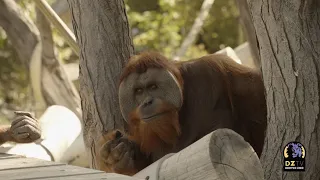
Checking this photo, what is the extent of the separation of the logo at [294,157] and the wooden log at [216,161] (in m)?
0.66

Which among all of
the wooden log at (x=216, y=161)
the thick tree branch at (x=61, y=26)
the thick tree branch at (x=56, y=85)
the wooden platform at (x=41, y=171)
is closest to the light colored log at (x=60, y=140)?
the thick tree branch at (x=56, y=85)

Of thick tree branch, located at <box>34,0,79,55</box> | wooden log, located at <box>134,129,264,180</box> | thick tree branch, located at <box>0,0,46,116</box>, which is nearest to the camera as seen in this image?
wooden log, located at <box>134,129,264,180</box>

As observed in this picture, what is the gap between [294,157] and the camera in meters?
3.19

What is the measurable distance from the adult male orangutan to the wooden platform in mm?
705

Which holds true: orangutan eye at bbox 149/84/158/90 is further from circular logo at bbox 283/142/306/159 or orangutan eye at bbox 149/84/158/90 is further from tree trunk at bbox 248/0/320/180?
circular logo at bbox 283/142/306/159

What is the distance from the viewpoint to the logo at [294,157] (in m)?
3.22

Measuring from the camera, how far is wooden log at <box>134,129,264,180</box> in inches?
97.5

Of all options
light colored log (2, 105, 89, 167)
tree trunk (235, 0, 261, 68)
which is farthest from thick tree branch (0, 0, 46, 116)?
tree trunk (235, 0, 261, 68)

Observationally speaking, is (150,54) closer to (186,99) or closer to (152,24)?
(186,99)

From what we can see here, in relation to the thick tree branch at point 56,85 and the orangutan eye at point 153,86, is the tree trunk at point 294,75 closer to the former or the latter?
the orangutan eye at point 153,86

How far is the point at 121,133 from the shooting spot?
385cm

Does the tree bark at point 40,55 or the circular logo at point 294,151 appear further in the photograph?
the tree bark at point 40,55

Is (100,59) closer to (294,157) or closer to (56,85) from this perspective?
(294,157)

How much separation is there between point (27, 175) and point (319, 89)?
1.28 meters
